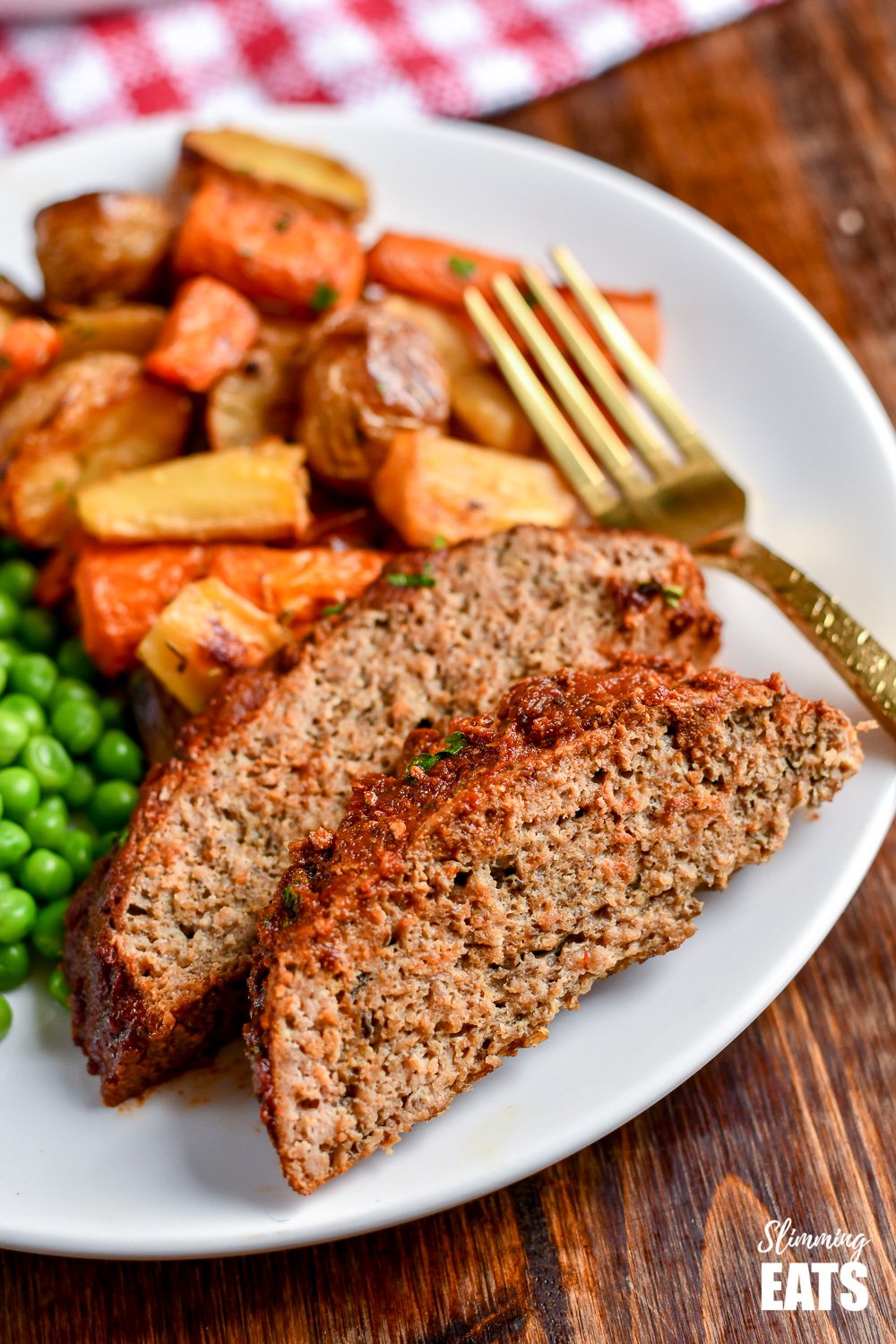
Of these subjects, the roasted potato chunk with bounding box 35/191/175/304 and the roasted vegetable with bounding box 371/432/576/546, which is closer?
the roasted vegetable with bounding box 371/432/576/546

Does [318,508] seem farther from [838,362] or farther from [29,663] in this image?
[838,362]

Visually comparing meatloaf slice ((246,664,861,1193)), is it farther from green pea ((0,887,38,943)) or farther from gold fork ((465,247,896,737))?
green pea ((0,887,38,943))

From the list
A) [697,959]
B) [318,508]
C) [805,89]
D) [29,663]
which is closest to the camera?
[697,959]

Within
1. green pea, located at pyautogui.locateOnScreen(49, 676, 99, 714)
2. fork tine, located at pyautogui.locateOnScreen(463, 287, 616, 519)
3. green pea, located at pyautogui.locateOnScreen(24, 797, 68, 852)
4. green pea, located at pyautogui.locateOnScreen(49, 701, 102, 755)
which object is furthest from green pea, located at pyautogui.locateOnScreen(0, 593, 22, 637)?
fork tine, located at pyautogui.locateOnScreen(463, 287, 616, 519)

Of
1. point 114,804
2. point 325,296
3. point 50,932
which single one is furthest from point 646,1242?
point 325,296

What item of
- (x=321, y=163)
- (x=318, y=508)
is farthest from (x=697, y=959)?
(x=321, y=163)
